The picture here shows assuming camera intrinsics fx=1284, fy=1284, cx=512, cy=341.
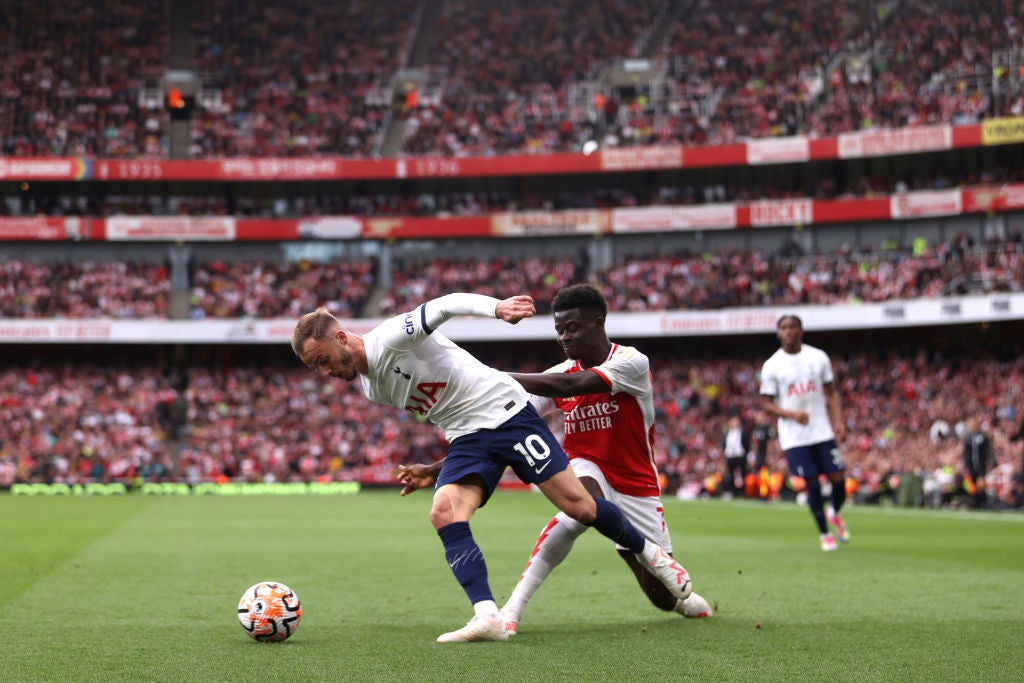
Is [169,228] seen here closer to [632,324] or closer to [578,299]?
[632,324]

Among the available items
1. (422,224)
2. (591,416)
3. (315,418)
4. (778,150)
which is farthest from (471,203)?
(591,416)

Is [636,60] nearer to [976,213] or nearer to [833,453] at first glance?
[976,213]

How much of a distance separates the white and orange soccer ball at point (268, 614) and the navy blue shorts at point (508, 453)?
1073 mm

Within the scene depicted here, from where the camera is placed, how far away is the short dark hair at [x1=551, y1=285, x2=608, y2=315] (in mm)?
7570

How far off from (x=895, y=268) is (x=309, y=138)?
72.7ft

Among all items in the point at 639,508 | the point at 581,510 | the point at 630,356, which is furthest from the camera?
the point at 639,508

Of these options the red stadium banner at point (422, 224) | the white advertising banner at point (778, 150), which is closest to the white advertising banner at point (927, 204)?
the red stadium banner at point (422, 224)

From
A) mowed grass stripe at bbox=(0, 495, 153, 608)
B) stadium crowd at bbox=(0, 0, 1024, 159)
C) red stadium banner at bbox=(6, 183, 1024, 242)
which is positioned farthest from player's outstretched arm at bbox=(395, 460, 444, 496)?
red stadium banner at bbox=(6, 183, 1024, 242)

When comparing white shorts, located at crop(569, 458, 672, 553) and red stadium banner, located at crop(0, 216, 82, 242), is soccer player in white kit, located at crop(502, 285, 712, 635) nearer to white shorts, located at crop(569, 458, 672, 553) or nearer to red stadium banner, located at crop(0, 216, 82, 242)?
white shorts, located at crop(569, 458, 672, 553)

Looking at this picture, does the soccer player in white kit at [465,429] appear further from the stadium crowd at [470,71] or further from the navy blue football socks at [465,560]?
the stadium crowd at [470,71]

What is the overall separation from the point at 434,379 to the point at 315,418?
37631mm

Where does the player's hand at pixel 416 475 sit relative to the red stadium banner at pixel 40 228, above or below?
below

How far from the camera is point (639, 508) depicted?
26.0 ft

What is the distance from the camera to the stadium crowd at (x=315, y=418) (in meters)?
36.2
